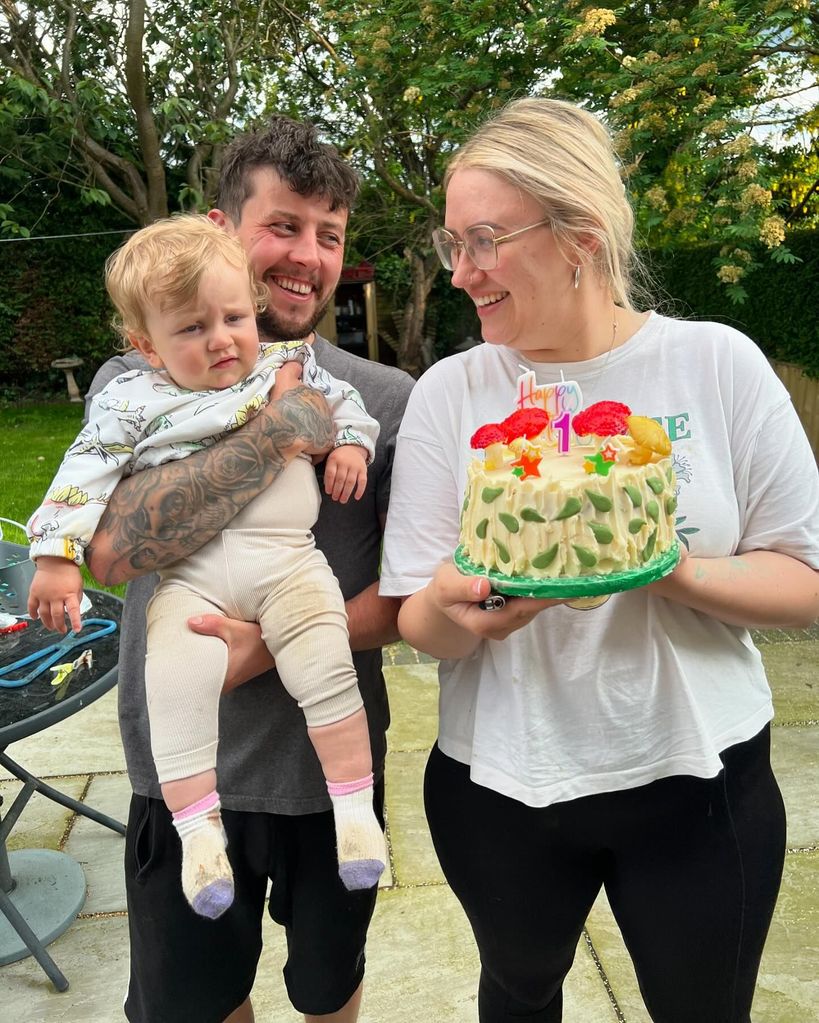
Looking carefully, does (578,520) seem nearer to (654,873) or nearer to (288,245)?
(654,873)

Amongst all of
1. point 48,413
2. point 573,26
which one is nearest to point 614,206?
point 573,26

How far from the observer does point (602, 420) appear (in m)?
1.40

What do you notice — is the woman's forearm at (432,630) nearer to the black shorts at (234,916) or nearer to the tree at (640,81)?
the black shorts at (234,916)

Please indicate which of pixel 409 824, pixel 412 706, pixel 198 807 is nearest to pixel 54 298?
pixel 412 706

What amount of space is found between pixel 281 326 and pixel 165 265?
31cm

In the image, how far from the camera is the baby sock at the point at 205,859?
4.95ft

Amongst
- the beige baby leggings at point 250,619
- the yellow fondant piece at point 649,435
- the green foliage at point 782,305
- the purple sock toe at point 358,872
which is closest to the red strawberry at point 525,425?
the yellow fondant piece at point 649,435

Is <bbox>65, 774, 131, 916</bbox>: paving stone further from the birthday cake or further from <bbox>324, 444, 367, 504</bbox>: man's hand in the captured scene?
the birthday cake

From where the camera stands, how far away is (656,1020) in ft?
5.41

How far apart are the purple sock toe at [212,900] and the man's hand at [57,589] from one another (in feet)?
1.77

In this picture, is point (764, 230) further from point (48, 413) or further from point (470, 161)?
point (48, 413)

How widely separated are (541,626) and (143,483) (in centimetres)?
83

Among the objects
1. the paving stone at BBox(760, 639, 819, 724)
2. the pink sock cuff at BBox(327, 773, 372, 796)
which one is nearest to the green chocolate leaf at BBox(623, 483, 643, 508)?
the pink sock cuff at BBox(327, 773, 372, 796)

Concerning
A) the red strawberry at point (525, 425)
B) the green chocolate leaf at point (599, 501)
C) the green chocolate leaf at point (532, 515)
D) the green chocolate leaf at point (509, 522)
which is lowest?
the green chocolate leaf at point (509, 522)
